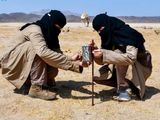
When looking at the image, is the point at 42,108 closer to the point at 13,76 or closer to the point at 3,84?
the point at 13,76

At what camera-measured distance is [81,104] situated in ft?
27.5

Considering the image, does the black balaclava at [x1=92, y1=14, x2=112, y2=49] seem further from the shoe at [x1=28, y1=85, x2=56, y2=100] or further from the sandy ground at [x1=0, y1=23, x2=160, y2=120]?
the shoe at [x1=28, y1=85, x2=56, y2=100]

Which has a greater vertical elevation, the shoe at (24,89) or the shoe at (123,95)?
the shoe at (123,95)

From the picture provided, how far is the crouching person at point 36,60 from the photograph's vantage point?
8367mm

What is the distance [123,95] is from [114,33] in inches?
40.4

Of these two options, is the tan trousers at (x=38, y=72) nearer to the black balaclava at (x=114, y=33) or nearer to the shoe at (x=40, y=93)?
the shoe at (x=40, y=93)

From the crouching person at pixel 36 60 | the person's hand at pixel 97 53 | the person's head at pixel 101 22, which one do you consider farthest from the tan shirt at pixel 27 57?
the person's head at pixel 101 22

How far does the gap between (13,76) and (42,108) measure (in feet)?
3.07

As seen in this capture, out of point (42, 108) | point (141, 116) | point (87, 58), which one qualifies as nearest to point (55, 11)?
point (87, 58)

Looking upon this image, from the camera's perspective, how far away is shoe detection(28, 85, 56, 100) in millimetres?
8570

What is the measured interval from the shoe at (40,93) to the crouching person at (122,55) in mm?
826

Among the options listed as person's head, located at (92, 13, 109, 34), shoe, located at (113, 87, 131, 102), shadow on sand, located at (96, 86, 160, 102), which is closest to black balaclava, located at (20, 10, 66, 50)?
person's head, located at (92, 13, 109, 34)

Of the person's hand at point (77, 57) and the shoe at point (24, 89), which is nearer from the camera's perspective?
the person's hand at point (77, 57)

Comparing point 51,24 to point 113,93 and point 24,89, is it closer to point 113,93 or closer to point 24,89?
point 24,89
